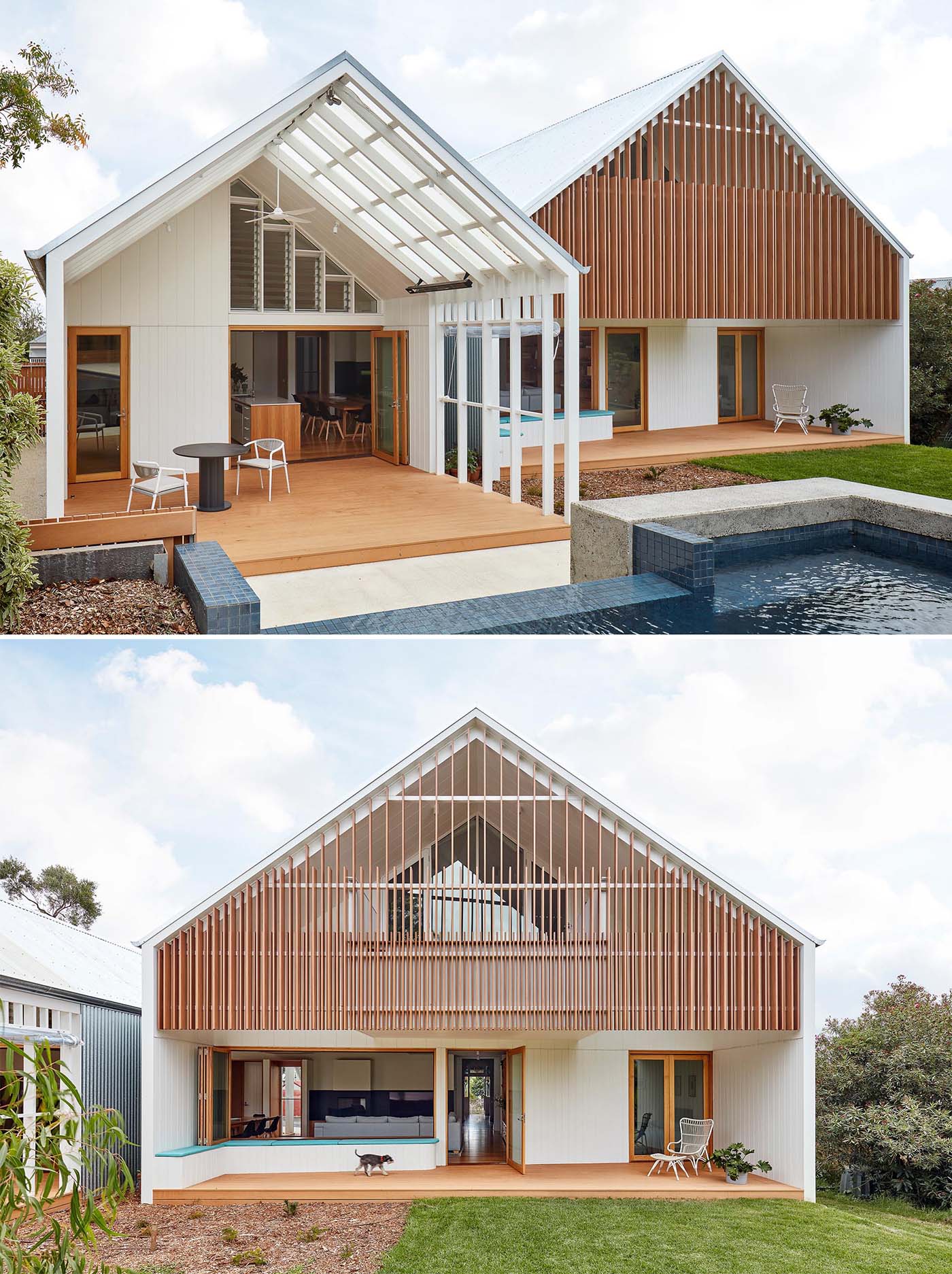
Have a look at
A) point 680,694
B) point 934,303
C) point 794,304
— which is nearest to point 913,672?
point 680,694

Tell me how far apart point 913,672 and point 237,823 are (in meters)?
26.6

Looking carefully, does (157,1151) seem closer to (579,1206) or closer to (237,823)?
(579,1206)

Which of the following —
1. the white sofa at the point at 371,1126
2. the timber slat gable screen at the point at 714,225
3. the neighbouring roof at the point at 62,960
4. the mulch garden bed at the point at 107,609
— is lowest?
the white sofa at the point at 371,1126

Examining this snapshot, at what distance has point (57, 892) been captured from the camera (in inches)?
1474

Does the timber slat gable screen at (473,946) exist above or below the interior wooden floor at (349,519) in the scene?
below

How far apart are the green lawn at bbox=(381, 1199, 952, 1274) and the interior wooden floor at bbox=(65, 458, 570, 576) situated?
6.31 m

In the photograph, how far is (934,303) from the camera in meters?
26.2

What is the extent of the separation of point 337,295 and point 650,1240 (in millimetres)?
14010

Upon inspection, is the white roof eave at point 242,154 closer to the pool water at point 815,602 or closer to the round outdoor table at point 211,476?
the round outdoor table at point 211,476

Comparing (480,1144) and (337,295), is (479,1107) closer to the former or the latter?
(480,1144)

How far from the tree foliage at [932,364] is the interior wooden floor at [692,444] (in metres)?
5.96

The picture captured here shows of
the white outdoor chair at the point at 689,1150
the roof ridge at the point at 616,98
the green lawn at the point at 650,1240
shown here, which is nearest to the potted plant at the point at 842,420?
the roof ridge at the point at 616,98

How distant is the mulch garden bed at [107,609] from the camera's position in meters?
8.79

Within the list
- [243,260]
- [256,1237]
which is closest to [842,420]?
[243,260]
